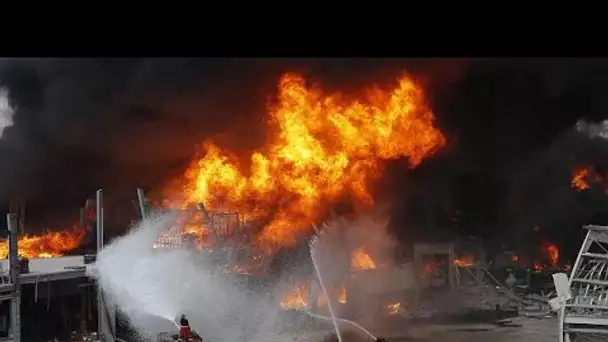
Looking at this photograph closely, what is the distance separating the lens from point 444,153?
163 inches

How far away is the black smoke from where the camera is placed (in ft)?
12.8

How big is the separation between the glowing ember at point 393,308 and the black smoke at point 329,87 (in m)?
0.47

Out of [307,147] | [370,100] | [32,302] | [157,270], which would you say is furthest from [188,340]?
[370,100]

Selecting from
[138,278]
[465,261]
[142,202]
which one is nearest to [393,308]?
[465,261]

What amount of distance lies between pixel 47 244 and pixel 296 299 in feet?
4.95

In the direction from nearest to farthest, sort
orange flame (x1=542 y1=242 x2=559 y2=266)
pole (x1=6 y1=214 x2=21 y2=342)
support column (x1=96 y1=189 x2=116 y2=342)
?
pole (x1=6 y1=214 x2=21 y2=342)
support column (x1=96 y1=189 x2=116 y2=342)
orange flame (x1=542 y1=242 x2=559 y2=266)

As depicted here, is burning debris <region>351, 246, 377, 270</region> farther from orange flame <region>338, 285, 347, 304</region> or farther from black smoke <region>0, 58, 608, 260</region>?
black smoke <region>0, 58, 608, 260</region>

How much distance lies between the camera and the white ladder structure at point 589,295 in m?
3.93

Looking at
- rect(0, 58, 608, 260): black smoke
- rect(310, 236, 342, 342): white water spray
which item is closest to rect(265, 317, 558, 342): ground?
rect(310, 236, 342, 342): white water spray

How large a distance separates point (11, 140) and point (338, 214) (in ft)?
6.56

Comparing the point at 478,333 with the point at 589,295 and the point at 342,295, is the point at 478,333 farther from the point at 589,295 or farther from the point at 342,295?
the point at 342,295

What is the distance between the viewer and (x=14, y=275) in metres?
3.79

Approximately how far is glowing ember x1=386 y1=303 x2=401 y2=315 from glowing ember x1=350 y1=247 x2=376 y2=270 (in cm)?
26
